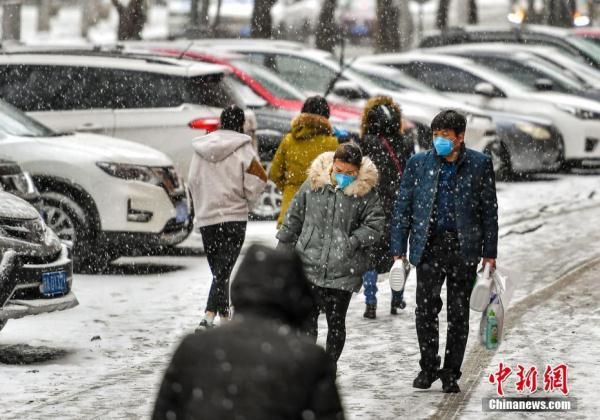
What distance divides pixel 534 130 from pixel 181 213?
8749mm

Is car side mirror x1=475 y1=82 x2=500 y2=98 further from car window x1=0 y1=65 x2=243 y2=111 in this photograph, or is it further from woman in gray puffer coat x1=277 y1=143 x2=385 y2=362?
woman in gray puffer coat x1=277 y1=143 x2=385 y2=362

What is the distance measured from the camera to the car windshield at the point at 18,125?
12750 mm

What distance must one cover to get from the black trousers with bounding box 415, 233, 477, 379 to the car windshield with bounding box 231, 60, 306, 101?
858 centimetres

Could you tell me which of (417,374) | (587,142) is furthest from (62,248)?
(587,142)

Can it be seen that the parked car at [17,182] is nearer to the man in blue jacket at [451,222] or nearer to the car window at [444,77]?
the man in blue jacket at [451,222]

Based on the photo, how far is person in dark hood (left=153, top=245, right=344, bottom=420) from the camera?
12.6 ft

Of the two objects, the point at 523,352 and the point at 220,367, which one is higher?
the point at 220,367

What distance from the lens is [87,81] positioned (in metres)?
14.7

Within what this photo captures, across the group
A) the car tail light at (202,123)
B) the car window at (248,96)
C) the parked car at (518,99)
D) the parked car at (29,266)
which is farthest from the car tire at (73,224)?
the parked car at (518,99)

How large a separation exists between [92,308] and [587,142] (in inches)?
458

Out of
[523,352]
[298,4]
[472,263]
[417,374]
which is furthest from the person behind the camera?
[298,4]

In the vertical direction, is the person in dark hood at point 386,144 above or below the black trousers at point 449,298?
above

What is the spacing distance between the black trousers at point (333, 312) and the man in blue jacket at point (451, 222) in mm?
414

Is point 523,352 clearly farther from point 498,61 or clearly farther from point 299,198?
point 498,61
